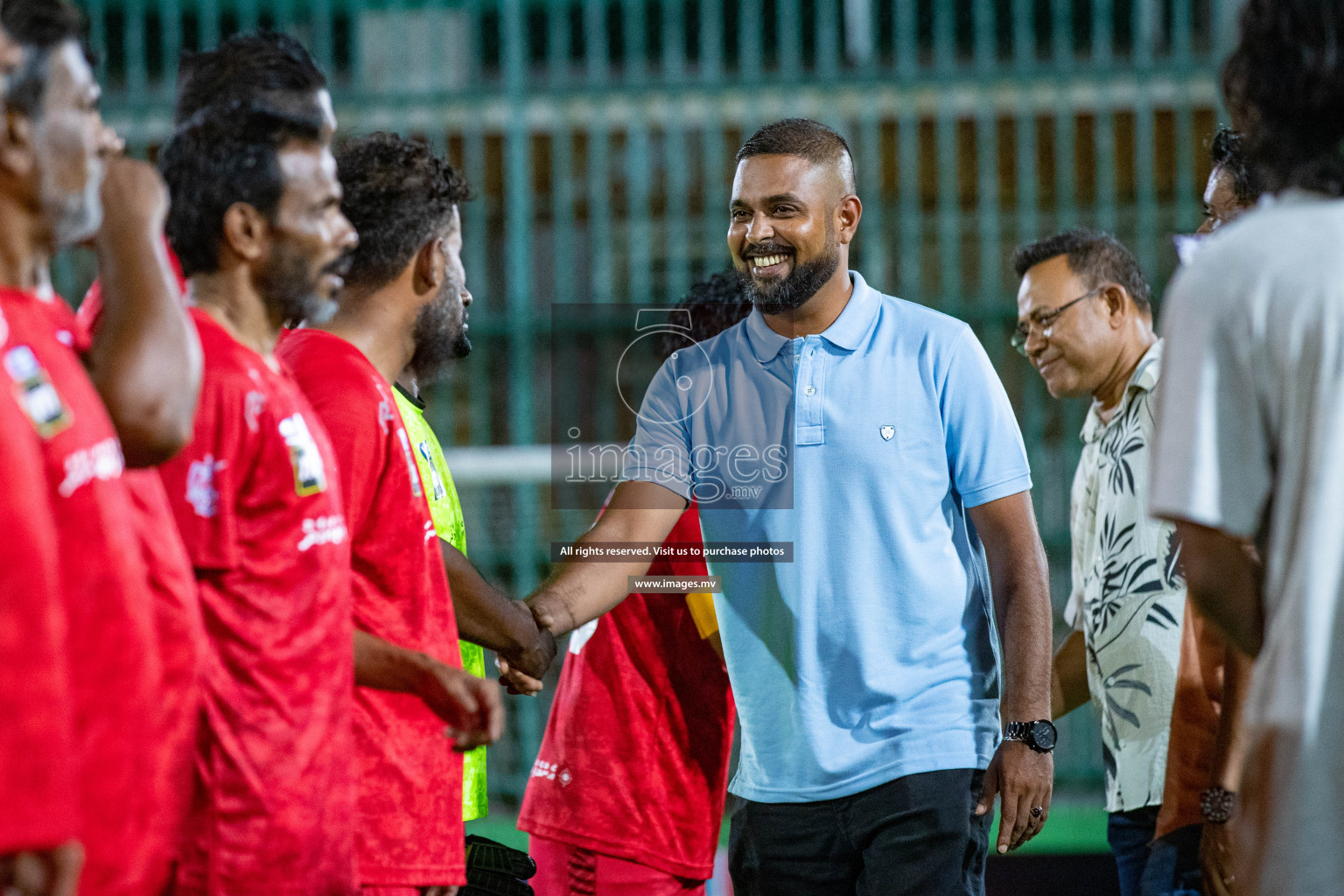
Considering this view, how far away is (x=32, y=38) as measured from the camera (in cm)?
166

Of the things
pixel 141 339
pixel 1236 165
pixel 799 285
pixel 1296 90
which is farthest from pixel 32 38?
pixel 1236 165

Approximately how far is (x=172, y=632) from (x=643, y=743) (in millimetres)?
1558

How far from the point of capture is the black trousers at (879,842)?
2.80 meters

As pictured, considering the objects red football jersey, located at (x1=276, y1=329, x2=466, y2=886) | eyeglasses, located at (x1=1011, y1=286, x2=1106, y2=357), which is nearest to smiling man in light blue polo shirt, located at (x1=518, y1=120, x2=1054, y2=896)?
red football jersey, located at (x1=276, y1=329, x2=466, y2=886)

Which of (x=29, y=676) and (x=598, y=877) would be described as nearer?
(x=29, y=676)

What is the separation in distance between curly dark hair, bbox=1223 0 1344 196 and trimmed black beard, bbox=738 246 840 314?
1418 mm

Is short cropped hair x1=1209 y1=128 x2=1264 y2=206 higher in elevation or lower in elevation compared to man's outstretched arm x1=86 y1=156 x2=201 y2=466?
higher

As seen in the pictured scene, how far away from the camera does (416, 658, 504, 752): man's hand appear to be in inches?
83.9

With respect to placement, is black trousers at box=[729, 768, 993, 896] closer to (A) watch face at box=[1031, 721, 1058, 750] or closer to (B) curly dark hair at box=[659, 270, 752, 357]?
(A) watch face at box=[1031, 721, 1058, 750]

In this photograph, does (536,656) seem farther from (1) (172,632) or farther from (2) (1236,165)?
(2) (1236,165)

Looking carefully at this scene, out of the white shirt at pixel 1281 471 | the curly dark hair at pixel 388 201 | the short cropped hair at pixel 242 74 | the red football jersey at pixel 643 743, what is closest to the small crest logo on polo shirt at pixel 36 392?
the short cropped hair at pixel 242 74

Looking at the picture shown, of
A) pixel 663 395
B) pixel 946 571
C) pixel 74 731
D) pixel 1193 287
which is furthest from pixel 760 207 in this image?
pixel 74 731

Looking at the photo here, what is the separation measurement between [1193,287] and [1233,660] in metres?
0.73

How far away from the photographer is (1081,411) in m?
6.05
